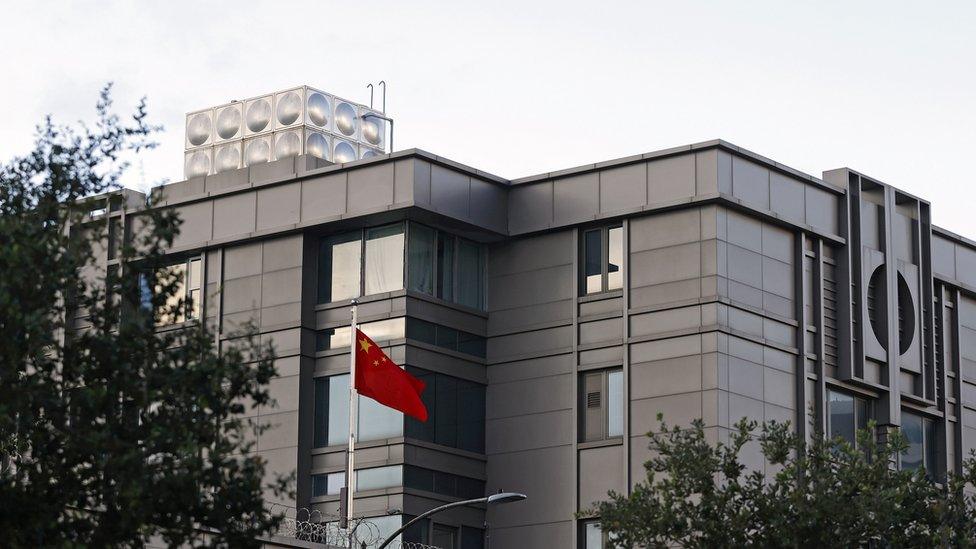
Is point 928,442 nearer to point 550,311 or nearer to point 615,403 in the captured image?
point 615,403

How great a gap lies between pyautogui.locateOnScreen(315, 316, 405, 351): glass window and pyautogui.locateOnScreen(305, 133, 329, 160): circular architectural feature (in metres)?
6.05

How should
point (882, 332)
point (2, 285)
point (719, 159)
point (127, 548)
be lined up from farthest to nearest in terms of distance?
point (882, 332) < point (719, 159) < point (127, 548) < point (2, 285)

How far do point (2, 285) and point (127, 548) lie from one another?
4129 mm

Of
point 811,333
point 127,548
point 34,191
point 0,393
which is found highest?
point 811,333

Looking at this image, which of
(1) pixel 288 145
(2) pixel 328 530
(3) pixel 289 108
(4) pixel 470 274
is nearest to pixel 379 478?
(2) pixel 328 530

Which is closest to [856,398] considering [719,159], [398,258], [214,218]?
[719,159]

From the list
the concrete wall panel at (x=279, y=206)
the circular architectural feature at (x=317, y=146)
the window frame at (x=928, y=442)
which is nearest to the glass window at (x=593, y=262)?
the concrete wall panel at (x=279, y=206)

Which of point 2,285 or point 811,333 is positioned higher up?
point 811,333

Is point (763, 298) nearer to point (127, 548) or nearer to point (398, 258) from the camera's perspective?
point (398, 258)

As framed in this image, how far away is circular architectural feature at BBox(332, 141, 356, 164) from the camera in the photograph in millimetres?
59156

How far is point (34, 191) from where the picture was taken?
26641mm

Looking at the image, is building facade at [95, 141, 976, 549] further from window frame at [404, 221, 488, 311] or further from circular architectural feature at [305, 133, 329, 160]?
circular architectural feature at [305, 133, 329, 160]

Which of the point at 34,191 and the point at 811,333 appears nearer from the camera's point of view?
the point at 34,191

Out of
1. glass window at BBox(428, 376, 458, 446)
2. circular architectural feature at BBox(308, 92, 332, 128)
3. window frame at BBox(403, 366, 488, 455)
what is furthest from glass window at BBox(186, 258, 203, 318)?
glass window at BBox(428, 376, 458, 446)
